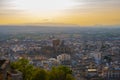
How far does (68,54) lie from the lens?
4322 cm

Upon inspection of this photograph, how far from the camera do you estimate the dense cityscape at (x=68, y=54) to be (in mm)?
29019

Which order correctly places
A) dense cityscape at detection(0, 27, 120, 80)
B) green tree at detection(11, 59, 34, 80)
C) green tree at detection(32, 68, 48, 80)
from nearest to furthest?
1. green tree at detection(32, 68, 48, 80)
2. green tree at detection(11, 59, 34, 80)
3. dense cityscape at detection(0, 27, 120, 80)

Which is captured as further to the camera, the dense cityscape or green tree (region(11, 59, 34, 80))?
the dense cityscape

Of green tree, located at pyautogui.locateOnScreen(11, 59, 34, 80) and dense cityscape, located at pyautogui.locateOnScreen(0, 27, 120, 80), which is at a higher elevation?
green tree, located at pyautogui.locateOnScreen(11, 59, 34, 80)

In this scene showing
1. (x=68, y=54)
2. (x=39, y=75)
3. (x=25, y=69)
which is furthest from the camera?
(x=68, y=54)

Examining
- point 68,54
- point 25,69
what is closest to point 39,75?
point 25,69

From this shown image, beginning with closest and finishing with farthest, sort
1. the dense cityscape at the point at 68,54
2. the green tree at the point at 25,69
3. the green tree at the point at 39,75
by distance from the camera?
the green tree at the point at 39,75 < the green tree at the point at 25,69 < the dense cityscape at the point at 68,54

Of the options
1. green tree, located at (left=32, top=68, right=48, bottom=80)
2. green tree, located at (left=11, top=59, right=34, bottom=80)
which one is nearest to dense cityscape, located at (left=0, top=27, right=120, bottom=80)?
green tree, located at (left=11, top=59, right=34, bottom=80)

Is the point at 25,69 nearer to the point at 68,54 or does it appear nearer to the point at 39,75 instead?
the point at 39,75

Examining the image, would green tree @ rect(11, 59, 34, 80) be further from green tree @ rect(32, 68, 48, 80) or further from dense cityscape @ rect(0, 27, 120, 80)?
dense cityscape @ rect(0, 27, 120, 80)

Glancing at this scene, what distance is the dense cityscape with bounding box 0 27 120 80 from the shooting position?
95.2 feet

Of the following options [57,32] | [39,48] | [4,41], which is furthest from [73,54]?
[57,32]

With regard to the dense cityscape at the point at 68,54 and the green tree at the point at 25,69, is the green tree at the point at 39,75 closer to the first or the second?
the green tree at the point at 25,69

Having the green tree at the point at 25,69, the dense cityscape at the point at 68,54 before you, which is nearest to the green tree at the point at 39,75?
the green tree at the point at 25,69
